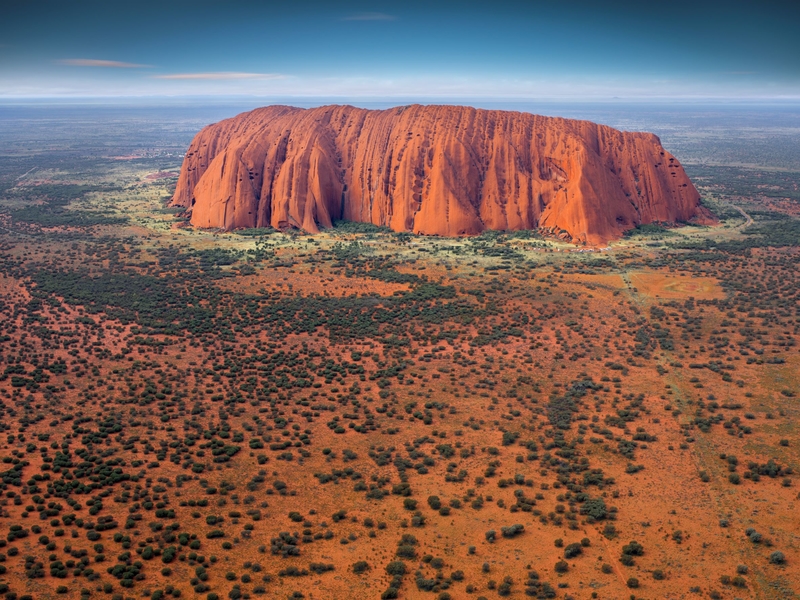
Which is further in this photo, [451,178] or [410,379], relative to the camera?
[451,178]

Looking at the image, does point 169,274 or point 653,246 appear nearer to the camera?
point 169,274

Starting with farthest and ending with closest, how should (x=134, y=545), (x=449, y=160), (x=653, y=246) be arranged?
(x=449, y=160) → (x=653, y=246) → (x=134, y=545)

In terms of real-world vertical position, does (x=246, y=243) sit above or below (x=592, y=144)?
below

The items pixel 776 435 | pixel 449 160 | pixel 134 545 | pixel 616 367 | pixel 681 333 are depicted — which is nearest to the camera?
pixel 134 545

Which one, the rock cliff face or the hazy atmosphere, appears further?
the rock cliff face

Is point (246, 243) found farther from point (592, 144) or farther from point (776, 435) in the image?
point (776, 435)

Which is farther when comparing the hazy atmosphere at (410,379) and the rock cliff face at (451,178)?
the rock cliff face at (451,178)

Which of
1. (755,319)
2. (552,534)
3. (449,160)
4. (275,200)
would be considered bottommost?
(552,534)

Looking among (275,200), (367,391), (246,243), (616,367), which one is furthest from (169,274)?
(616,367)
